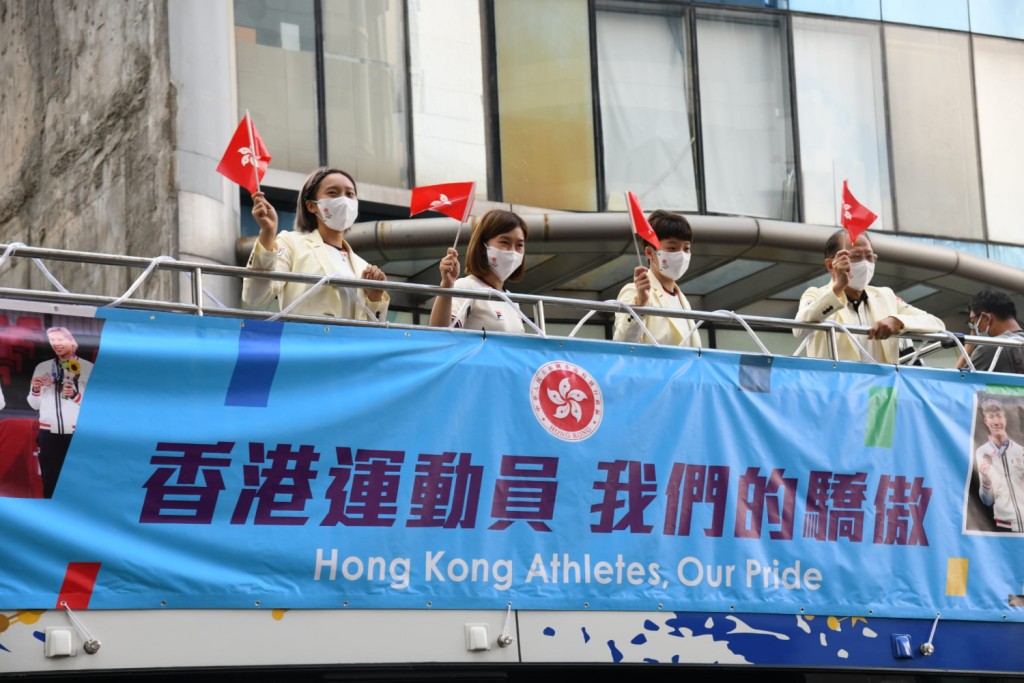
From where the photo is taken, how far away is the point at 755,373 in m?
7.50

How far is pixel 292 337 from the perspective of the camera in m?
6.53

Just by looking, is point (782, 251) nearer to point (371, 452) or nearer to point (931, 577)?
point (931, 577)

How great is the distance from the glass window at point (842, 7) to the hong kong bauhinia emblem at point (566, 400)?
891 cm

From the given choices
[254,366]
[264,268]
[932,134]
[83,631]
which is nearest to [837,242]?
[264,268]

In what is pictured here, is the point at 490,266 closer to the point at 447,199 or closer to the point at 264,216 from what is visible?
the point at 447,199

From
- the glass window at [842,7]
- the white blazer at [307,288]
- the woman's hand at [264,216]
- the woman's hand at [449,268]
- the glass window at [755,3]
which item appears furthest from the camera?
the glass window at [842,7]

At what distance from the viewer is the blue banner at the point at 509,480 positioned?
6.14 m

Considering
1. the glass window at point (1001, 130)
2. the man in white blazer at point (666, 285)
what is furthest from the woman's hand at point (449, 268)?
the glass window at point (1001, 130)

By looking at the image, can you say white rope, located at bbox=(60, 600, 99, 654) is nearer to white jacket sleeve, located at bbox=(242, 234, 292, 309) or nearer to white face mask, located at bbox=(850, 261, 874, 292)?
white jacket sleeve, located at bbox=(242, 234, 292, 309)

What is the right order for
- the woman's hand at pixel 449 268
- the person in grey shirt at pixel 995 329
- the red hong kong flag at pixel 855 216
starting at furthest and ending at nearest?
1. the person in grey shirt at pixel 995 329
2. the red hong kong flag at pixel 855 216
3. the woman's hand at pixel 449 268

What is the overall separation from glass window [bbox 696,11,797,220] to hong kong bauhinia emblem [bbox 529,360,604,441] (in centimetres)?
747

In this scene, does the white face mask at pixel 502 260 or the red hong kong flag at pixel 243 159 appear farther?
the white face mask at pixel 502 260

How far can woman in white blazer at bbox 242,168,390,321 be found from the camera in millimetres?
6855

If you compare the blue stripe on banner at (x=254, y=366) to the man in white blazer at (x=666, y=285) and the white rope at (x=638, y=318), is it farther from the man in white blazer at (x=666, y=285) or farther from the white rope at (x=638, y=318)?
the man in white blazer at (x=666, y=285)
